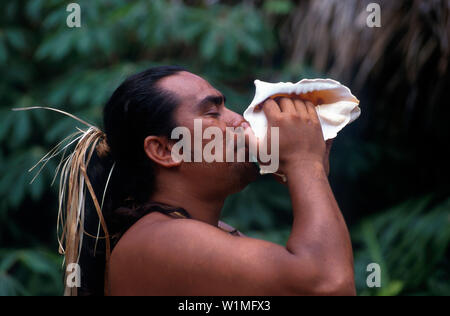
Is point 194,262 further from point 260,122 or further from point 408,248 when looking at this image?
point 408,248

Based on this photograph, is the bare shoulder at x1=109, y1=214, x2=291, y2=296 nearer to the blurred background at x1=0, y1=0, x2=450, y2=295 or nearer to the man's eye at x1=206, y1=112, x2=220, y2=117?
the man's eye at x1=206, y1=112, x2=220, y2=117

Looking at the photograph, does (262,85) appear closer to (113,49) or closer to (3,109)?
(113,49)

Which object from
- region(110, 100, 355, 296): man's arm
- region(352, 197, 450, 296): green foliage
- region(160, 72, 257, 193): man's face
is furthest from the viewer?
region(352, 197, 450, 296): green foliage

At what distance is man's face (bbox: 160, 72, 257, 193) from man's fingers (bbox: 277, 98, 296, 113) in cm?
15

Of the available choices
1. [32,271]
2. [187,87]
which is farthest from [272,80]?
[187,87]

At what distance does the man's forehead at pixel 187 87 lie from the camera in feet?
5.73

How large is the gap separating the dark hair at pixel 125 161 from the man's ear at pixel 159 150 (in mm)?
24

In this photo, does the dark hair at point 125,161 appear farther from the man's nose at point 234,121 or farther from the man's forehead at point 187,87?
the man's nose at point 234,121

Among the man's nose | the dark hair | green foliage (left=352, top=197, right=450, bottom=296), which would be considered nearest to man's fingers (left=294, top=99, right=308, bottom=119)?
the man's nose

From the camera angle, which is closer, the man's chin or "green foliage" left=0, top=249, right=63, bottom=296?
the man's chin

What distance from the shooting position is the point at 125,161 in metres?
1.84

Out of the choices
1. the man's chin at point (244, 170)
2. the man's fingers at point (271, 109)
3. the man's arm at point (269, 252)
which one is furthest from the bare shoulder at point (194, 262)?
the man's fingers at point (271, 109)

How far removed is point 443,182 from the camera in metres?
4.53

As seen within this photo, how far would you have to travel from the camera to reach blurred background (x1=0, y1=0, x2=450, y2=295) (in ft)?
→ 12.4
